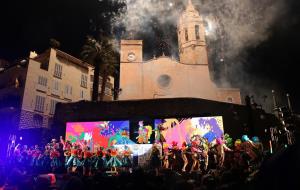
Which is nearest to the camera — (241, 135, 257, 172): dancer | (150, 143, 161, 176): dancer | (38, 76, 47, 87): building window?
(241, 135, 257, 172): dancer

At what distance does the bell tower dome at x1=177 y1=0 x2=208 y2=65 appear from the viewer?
55.0 metres

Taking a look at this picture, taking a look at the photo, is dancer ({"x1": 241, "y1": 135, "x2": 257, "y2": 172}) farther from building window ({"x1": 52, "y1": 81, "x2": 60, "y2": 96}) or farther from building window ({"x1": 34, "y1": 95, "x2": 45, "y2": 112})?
building window ({"x1": 52, "y1": 81, "x2": 60, "y2": 96})

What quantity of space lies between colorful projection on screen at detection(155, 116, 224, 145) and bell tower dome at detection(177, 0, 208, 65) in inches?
1200

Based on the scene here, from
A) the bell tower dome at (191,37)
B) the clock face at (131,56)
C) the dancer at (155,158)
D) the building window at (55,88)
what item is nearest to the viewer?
the dancer at (155,158)

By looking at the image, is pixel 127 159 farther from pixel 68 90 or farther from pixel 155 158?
pixel 68 90

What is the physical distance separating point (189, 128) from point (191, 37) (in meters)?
36.3

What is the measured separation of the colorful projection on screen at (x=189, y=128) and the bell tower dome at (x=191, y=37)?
100 feet

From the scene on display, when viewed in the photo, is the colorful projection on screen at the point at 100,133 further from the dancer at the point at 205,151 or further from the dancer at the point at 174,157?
the dancer at the point at 205,151

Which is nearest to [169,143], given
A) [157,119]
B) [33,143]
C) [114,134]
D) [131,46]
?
[157,119]

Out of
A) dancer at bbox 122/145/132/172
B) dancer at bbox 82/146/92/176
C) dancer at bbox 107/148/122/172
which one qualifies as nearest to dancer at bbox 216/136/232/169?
dancer at bbox 122/145/132/172

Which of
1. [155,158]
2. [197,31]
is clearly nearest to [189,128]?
[155,158]

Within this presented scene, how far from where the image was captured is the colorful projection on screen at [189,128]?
78.6 feet

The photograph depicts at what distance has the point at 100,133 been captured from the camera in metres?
24.5

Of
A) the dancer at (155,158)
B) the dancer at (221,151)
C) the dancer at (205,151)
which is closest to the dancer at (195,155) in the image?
the dancer at (205,151)
